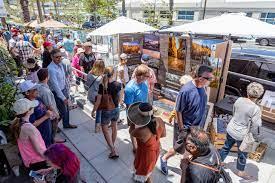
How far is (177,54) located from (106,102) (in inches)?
110

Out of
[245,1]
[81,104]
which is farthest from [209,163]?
[245,1]

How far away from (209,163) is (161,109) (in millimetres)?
3724

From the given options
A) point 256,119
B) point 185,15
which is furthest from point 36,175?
point 185,15

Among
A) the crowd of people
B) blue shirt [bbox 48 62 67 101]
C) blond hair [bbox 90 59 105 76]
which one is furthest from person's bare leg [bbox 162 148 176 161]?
blue shirt [bbox 48 62 67 101]

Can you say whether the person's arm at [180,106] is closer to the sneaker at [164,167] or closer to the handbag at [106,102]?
the sneaker at [164,167]

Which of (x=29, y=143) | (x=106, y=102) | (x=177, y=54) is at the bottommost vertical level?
(x=29, y=143)

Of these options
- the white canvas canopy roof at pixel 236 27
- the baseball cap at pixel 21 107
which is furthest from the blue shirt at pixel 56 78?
the white canvas canopy roof at pixel 236 27

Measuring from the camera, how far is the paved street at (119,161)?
3.76 meters

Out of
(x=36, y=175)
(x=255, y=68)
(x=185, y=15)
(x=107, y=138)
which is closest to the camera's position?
(x=36, y=175)

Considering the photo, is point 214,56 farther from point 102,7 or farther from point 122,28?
point 102,7

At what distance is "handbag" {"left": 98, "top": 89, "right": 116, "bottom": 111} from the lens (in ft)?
12.2

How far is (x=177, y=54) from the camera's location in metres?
5.76

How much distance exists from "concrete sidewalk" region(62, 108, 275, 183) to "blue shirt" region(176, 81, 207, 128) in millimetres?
1047

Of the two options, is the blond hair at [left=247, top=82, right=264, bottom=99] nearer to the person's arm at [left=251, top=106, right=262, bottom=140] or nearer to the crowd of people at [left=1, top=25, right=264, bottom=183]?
the crowd of people at [left=1, top=25, right=264, bottom=183]
